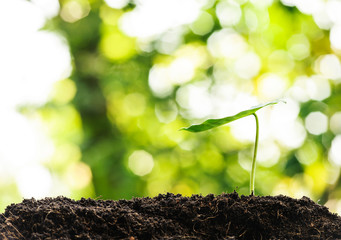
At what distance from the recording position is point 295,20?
11.9 ft

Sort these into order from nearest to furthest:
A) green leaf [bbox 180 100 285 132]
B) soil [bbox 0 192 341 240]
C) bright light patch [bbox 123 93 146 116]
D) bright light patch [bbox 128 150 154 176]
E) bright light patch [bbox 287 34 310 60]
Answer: soil [bbox 0 192 341 240], green leaf [bbox 180 100 285 132], bright light patch [bbox 128 150 154 176], bright light patch [bbox 287 34 310 60], bright light patch [bbox 123 93 146 116]

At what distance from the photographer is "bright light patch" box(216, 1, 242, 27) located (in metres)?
3.77

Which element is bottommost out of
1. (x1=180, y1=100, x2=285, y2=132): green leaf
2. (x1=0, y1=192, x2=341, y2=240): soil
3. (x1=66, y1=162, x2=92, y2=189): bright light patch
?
(x1=0, y1=192, x2=341, y2=240): soil

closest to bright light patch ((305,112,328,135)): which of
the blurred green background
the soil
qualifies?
the blurred green background

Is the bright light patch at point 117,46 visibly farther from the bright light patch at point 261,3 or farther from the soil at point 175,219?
the soil at point 175,219

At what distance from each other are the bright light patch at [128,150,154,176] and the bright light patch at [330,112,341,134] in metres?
1.64

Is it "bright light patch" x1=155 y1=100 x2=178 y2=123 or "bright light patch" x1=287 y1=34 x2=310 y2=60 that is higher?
"bright light patch" x1=287 y1=34 x2=310 y2=60

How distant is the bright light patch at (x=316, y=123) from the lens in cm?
326

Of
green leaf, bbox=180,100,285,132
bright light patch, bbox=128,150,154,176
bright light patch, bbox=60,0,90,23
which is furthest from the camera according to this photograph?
bright light patch, bbox=60,0,90,23

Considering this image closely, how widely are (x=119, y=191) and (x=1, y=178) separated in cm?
186

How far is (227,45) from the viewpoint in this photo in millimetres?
3879

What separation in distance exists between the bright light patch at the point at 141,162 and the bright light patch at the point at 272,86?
48.9 inches

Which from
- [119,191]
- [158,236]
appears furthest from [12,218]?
[119,191]

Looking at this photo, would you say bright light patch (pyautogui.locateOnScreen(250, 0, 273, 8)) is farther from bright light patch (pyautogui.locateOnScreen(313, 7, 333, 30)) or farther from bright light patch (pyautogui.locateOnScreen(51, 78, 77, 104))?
bright light patch (pyautogui.locateOnScreen(51, 78, 77, 104))
